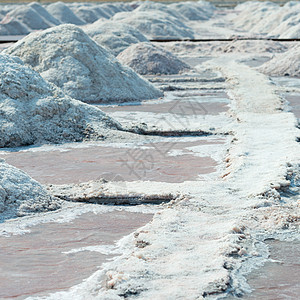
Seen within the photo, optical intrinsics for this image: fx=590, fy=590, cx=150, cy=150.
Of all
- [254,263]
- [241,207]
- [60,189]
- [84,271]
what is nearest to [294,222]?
[241,207]

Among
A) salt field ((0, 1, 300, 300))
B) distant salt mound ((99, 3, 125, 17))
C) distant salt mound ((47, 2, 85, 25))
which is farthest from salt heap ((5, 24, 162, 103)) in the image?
distant salt mound ((99, 3, 125, 17))

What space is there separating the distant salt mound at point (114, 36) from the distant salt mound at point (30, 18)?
12.7 m

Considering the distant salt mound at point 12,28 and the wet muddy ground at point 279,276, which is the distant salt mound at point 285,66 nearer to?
the wet muddy ground at point 279,276

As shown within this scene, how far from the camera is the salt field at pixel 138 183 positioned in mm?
3201

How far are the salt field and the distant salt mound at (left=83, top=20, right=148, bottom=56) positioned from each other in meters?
4.52

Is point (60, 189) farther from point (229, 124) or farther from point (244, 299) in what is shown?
point (229, 124)

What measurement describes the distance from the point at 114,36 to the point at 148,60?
288cm

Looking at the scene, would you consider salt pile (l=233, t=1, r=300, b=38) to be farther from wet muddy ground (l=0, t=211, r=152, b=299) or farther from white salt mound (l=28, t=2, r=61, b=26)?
wet muddy ground (l=0, t=211, r=152, b=299)

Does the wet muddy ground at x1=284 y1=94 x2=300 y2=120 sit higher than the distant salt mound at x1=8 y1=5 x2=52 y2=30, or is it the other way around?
the wet muddy ground at x1=284 y1=94 x2=300 y2=120

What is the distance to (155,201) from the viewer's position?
178 inches

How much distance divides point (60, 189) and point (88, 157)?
4.29 ft

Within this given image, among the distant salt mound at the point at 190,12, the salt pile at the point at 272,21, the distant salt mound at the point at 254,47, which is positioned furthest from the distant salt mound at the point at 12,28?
the distant salt mound at the point at 190,12

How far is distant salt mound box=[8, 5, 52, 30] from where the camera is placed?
2914cm

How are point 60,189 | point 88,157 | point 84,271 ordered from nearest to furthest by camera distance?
point 84,271 < point 60,189 < point 88,157
